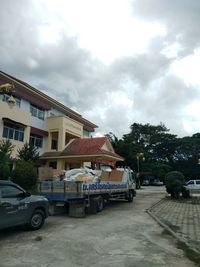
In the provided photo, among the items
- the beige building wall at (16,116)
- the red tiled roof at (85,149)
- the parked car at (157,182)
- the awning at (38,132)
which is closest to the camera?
the beige building wall at (16,116)

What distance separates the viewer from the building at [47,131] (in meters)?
27.2

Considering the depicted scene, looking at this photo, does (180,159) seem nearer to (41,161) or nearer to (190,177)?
(190,177)

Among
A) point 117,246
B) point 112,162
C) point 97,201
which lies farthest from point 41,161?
point 117,246

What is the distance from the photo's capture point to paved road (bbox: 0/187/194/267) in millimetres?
7062

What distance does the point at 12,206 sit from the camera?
9.82 metres

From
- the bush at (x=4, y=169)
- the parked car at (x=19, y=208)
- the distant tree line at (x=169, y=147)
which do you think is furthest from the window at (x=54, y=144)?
the distant tree line at (x=169, y=147)

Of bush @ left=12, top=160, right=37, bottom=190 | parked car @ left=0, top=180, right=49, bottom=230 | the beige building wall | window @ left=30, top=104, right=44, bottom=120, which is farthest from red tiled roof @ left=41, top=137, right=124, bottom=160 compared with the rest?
parked car @ left=0, top=180, right=49, bottom=230

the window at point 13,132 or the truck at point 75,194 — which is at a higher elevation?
the window at point 13,132

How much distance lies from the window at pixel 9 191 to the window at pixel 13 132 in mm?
16812

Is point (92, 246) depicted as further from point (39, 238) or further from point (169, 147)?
point (169, 147)

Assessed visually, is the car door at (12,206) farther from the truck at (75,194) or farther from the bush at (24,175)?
the bush at (24,175)

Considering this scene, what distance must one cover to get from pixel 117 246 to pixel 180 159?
7509 centimetres

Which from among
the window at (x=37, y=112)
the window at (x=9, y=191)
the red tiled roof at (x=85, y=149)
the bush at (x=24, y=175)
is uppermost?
the window at (x=37, y=112)

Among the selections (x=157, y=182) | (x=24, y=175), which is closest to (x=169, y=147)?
(x=157, y=182)
